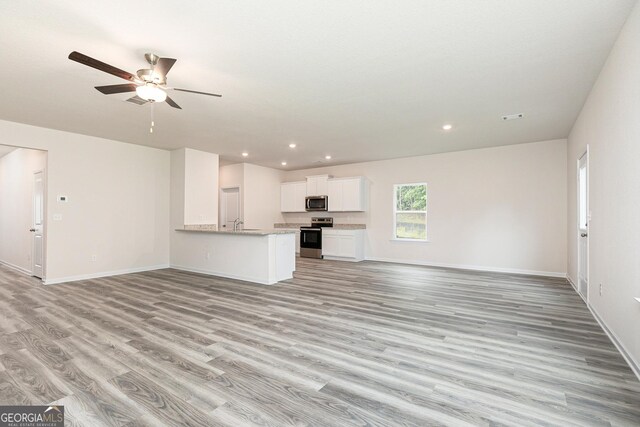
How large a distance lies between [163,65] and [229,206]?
6.57 meters

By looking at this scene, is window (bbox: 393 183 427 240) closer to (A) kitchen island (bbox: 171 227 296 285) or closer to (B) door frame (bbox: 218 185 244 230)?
(A) kitchen island (bbox: 171 227 296 285)

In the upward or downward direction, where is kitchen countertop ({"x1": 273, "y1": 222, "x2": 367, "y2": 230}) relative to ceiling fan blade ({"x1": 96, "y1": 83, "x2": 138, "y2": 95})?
downward

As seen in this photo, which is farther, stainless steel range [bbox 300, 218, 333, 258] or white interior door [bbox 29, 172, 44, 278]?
stainless steel range [bbox 300, 218, 333, 258]

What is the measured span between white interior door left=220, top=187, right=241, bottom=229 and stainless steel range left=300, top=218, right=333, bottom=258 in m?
1.98

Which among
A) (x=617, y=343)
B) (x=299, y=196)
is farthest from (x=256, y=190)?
(x=617, y=343)

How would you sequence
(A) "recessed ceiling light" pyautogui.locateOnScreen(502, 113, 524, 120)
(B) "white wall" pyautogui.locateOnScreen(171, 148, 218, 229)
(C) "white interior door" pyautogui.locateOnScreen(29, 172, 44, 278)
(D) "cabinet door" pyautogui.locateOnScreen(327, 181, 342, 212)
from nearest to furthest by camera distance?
(A) "recessed ceiling light" pyautogui.locateOnScreen(502, 113, 524, 120)
(C) "white interior door" pyautogui.locateOnScreen(29, 172, 44, 278)
(B) "white wall" pyautogui.locateOnScreen(171, 148, 218, 229)
(D) "cabinet door" pyautogui.locateOnScreen(327, 181, 342, 212)

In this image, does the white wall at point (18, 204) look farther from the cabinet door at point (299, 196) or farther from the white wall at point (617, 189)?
the white wall at point (617, 189)

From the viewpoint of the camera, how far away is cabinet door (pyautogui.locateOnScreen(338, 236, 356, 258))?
7.93 metres

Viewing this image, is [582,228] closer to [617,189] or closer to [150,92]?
[617,189]

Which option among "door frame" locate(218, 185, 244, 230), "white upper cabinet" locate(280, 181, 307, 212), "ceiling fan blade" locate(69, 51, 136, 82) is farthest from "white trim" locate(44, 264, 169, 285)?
"ceiling fan blade" locate(69, 51, 136, 82)

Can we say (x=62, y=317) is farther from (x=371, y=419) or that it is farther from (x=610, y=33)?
(x=610, y=33)

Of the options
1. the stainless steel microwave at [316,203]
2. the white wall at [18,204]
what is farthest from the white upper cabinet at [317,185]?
the white wall at [18,204]

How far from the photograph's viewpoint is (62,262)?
17.9 ft

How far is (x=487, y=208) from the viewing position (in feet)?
21.6
